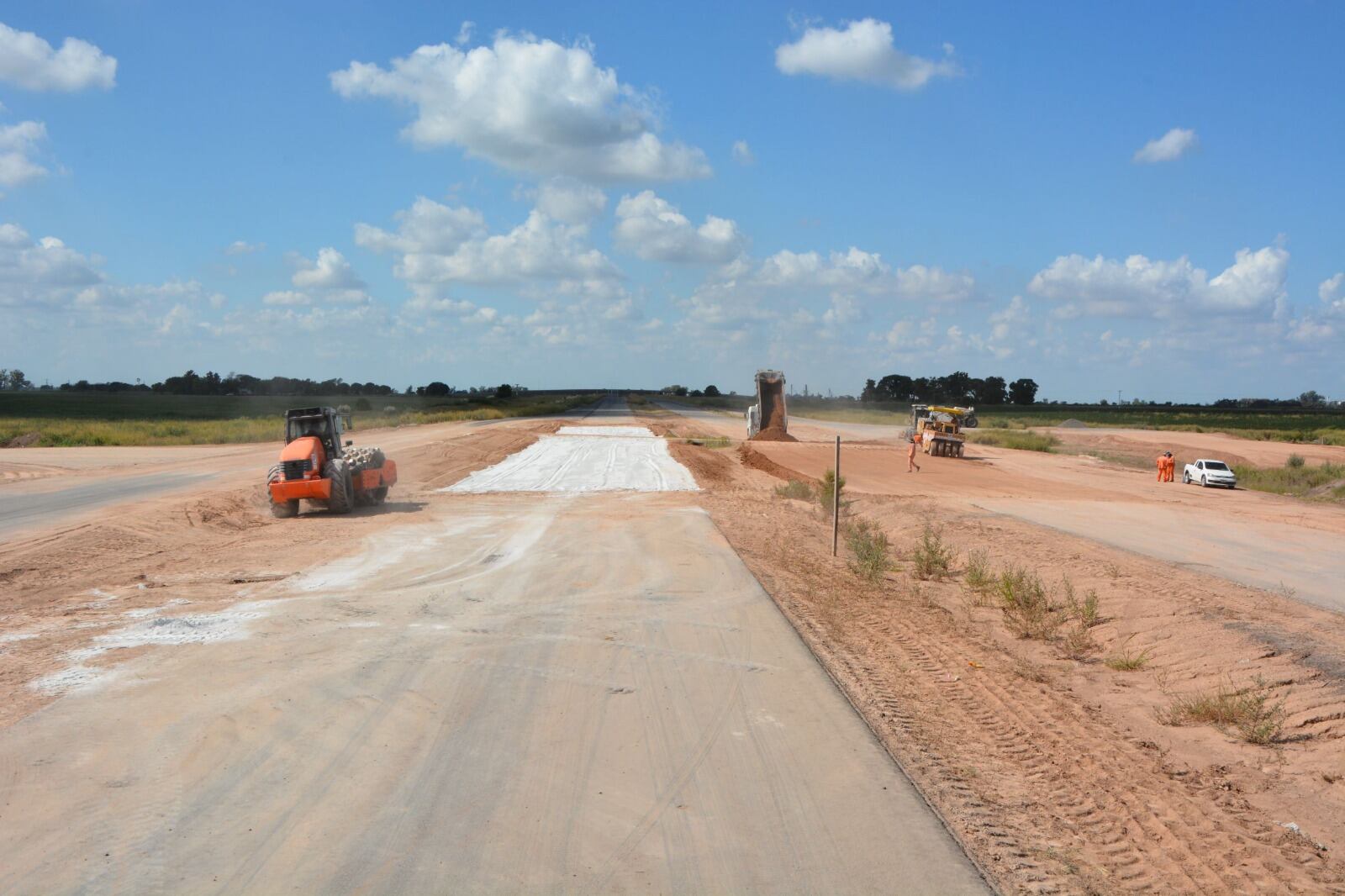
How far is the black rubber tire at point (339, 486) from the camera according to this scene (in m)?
20.4

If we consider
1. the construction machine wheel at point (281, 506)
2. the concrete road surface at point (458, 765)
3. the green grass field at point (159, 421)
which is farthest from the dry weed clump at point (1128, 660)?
the green grass field at point (159, 421)

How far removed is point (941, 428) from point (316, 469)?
3480cm

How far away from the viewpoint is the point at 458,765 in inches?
259

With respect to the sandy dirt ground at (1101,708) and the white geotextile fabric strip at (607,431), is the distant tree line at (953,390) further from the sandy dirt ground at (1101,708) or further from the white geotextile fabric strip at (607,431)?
the sandy dirt ground at (1101,708)

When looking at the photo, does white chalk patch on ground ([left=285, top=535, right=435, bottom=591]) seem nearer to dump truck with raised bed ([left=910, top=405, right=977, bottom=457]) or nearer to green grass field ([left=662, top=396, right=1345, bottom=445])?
dump truck with raised bed ([left=910, top=405, right=977, bottom=457])

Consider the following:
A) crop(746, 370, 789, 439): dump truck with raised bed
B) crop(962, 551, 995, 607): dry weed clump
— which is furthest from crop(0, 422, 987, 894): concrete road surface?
crop(746, 370, 789, 439): dump truck with raised bed

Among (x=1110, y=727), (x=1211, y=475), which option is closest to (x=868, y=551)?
(x=1110, y=727)

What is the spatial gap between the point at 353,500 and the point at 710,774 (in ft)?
55.9

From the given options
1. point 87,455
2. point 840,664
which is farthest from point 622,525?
point 87,455

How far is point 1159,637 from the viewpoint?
1096 cm

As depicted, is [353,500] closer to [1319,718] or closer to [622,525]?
[622,525]

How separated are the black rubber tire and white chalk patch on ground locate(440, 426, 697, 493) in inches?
233

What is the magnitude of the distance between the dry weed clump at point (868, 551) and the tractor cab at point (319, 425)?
11.2 meters

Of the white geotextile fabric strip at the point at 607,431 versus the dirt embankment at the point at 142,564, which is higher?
the white geotextile fabric strip at the point at 607,431
